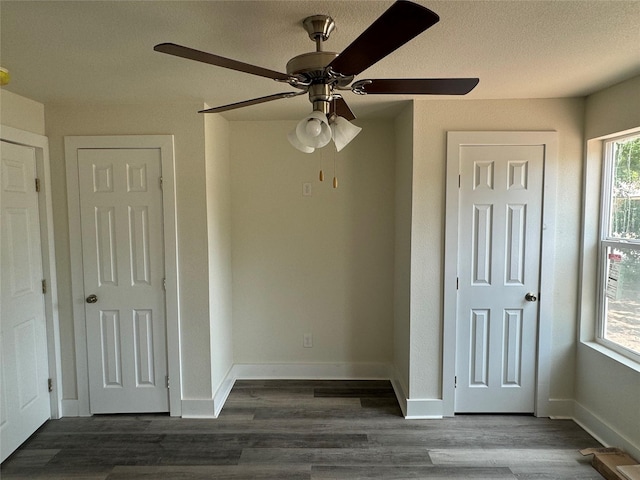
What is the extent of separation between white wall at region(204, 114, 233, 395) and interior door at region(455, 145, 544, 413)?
6.03 ft

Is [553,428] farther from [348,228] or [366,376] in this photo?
[348,228]

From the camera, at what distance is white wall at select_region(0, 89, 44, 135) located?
222 cm

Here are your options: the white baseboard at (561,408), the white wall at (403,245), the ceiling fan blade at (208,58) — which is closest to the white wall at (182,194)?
the ceiling fan blade at (208,58)

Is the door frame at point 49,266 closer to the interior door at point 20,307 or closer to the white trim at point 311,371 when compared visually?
the interior door at point 20,307

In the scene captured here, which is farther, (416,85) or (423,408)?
(423,408)

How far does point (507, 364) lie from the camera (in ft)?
8.71

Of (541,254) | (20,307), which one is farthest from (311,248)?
(20,307)

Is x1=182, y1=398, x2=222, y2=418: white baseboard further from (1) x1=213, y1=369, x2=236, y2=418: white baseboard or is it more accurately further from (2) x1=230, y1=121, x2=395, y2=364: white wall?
(2) x1=230, y1=121, x2=395, y2=364: white wall

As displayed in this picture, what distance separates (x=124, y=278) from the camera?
8.57 feet

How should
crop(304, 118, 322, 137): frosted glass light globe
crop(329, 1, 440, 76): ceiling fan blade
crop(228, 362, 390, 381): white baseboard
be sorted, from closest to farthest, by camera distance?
crop(329, 1, 440, 76): ceiling fan blade, crop(304, 118, 322, 137): frosted glass light globe, crop(228, 362, 390, 381): white baseboard

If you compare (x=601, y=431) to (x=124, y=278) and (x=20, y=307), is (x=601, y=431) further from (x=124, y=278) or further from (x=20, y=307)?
(x=20, y=307)

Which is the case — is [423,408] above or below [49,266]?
below

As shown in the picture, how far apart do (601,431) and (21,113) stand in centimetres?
444

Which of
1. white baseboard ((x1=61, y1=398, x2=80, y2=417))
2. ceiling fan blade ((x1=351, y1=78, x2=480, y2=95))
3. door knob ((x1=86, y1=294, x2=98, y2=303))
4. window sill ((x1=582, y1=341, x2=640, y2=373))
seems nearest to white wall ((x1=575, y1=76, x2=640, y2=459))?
window sill ((x1=582, y1=341, x2=640, y2=373))
